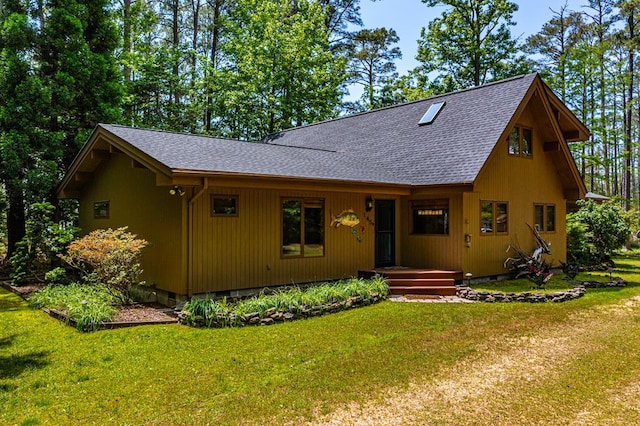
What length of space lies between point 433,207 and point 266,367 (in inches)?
287

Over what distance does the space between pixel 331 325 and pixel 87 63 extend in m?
11.7

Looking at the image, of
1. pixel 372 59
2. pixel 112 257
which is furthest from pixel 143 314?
pixel 372 59

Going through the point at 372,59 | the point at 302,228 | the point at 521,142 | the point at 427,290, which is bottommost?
the point at 427,290

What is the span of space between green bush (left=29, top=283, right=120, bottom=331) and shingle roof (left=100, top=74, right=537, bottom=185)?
2.68 m

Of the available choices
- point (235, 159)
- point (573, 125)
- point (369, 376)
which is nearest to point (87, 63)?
point (235, 159)

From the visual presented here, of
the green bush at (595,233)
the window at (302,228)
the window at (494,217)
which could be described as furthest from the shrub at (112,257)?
the green bush at (595,233)

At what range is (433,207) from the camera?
36.7 ft

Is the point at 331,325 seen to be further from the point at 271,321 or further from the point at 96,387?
the point at 96,387

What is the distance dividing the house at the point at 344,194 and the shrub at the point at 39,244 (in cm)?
88

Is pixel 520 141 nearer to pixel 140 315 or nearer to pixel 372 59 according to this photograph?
pixel 140 315

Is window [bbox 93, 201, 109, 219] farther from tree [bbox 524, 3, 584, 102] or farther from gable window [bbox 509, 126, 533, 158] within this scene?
tree [bbox 524, 3, 584, 102]

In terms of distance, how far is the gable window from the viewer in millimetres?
12031

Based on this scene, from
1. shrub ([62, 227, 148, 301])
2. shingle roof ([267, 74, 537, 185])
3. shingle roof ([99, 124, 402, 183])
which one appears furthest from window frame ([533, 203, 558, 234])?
shrub ([62, 227, 148, 301])

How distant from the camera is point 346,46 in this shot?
94.1 feet
